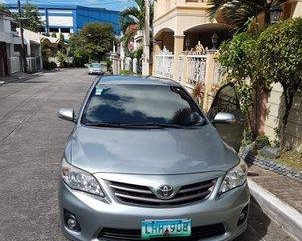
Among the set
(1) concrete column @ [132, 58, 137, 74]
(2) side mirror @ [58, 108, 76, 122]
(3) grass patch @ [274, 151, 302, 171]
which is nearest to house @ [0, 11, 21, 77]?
(1) concrete column @ [132, 58, 137, 74]

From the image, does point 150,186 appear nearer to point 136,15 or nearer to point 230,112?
point 230,112

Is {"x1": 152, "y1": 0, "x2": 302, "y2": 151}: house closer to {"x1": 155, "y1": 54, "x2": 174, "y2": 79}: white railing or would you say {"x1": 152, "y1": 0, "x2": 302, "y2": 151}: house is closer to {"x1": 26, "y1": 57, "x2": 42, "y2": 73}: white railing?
{"x1": 155, "y1": 54, "x2": 174, "y2": 79}: white railing

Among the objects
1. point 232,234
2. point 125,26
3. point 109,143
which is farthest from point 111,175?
point 125,26

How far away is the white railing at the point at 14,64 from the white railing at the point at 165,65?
803 inches

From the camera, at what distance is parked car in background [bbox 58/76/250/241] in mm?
3344

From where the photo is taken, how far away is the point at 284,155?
7070mm

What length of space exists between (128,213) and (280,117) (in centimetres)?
530

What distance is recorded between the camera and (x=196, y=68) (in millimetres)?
14031

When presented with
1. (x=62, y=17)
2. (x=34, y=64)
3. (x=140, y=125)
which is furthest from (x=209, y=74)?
(x=62, y=17)

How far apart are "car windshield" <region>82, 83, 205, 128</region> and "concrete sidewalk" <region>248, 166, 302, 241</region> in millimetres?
1364

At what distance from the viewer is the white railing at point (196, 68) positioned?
13.1m

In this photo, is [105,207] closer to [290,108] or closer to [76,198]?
[76,198]

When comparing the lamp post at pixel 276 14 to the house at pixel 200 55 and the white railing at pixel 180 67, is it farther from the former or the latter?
the white railing at pixel 180 67

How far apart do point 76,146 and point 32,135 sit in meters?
6.02
